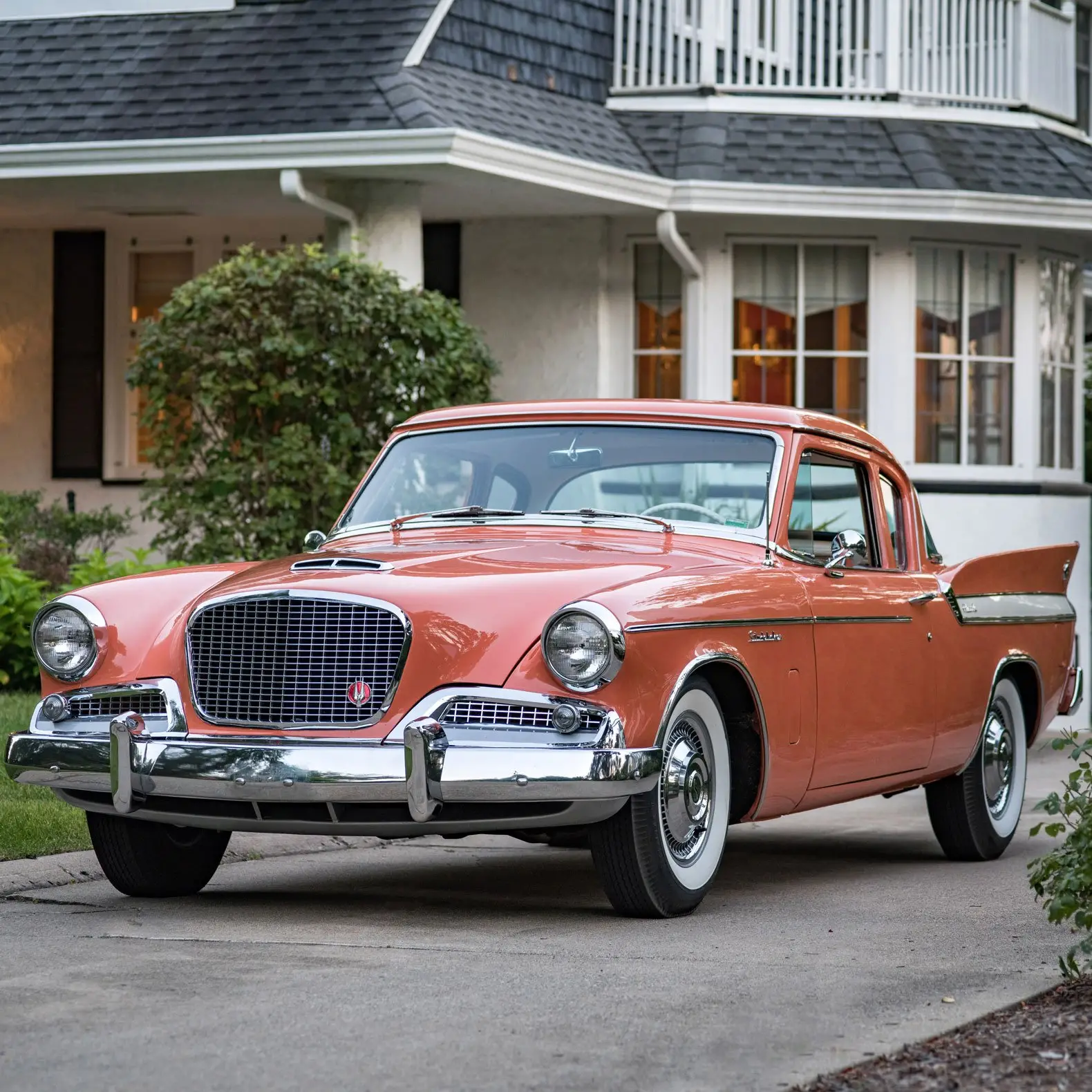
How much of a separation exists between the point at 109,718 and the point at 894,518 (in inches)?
141

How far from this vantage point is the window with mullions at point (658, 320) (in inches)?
659

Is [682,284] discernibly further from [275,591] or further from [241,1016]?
[241,1016]

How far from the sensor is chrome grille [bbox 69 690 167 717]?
20.9 ft

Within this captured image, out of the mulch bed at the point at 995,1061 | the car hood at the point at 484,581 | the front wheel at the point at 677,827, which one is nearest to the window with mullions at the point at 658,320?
the car hood at the point at 484,581

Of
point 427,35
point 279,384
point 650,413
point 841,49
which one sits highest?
point 841,49

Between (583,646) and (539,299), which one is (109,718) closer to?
(583,646)

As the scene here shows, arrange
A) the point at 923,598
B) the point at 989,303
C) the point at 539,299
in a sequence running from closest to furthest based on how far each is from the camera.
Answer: the point at 923,598 < the point at 539,299 < the point at 989,303

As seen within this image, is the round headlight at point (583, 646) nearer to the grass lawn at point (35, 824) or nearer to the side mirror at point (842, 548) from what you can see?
the side mirror at point (842, 548)

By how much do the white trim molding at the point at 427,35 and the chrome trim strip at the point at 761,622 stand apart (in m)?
8.01

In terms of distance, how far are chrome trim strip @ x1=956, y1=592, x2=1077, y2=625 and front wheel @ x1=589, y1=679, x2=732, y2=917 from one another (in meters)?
2.10

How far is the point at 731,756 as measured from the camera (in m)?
6.85

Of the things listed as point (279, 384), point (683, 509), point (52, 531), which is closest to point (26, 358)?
point (52, 531)

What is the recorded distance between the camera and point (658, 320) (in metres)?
16.8

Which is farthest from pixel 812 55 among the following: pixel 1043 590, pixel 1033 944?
pixel 1033 944
